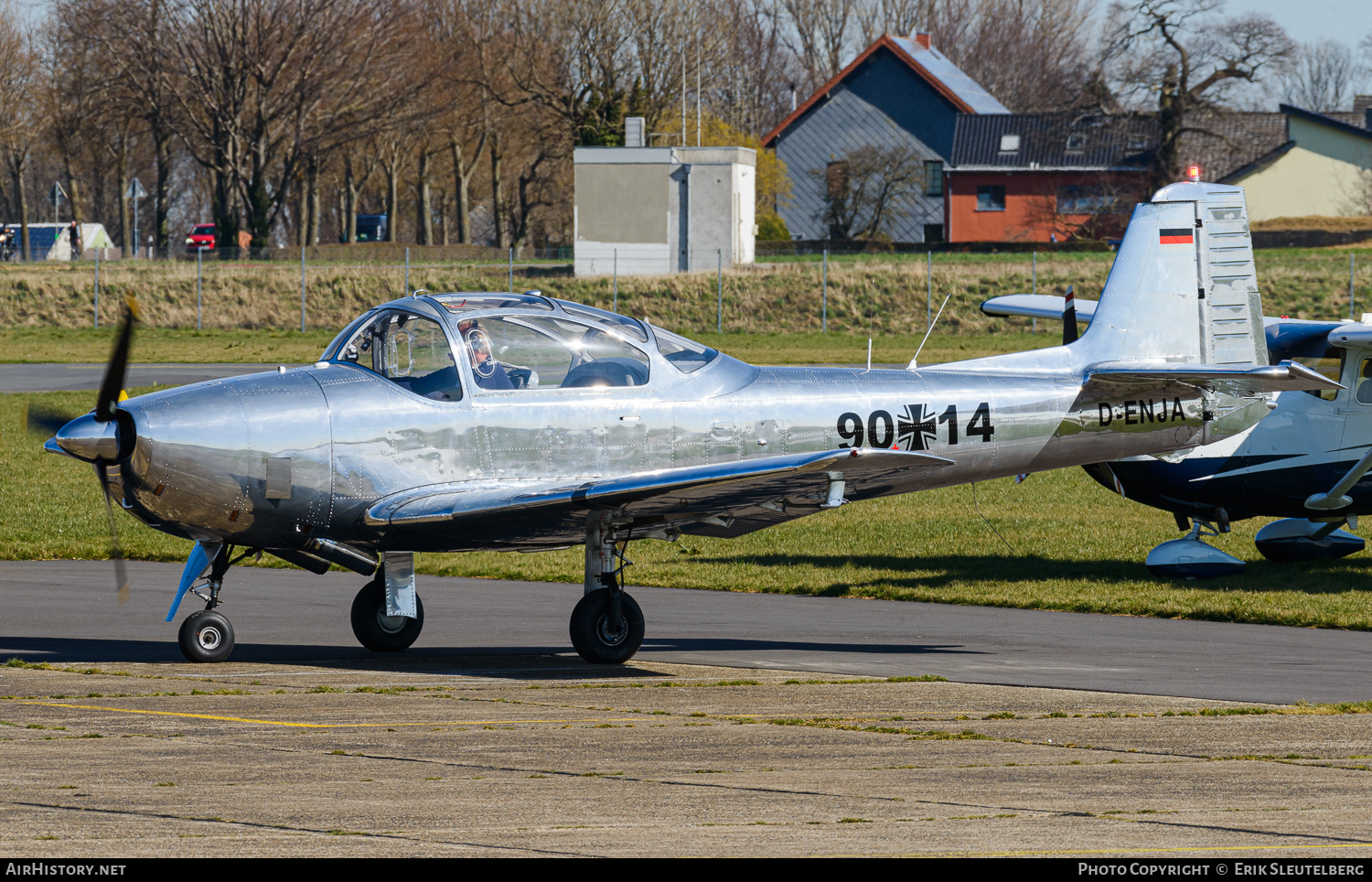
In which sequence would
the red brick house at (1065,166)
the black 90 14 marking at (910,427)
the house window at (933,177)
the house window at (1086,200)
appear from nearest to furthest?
the black 90 14 marking at (910,427)
the red brick house at (1065,166)
the house window at (1086,200)
the house window at (933,177)

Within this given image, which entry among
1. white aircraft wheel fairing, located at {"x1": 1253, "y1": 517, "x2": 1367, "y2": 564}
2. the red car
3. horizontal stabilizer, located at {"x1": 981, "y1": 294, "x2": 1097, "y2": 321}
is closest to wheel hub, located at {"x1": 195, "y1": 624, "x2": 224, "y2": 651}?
horizontal stabilizer, located at {"x1": 981, "y1": 294, "x2": 1097, "y2": 321}

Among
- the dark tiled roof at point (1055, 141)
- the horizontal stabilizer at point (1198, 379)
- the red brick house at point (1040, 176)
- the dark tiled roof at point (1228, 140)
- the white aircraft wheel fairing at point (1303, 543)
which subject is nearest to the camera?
the horizontal stabilizer at point (1198, 379)

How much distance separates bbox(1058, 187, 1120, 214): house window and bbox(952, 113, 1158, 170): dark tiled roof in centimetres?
118

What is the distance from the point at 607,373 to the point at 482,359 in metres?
0.88

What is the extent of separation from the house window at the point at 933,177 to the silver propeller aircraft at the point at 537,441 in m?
70.9

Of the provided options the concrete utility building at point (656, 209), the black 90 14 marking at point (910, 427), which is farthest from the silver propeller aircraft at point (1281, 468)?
the concrete utility building at point (656, 209)

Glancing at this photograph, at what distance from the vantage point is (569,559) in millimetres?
16703

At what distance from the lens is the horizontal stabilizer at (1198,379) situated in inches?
461

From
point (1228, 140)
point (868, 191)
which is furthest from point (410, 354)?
point (868, 191)

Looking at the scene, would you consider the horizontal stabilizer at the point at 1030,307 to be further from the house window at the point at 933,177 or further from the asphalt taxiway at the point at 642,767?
the house window at the point at 933,177

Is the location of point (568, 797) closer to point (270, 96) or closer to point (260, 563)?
point (260, 563)

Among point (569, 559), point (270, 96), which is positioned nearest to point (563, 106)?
point (270, 96)

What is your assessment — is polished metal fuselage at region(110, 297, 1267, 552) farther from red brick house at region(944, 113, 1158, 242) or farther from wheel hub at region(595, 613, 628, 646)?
red brick house at region(944, 113, 1158, 242)

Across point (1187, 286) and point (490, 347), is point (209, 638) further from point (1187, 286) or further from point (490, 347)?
point (1187, 286)
